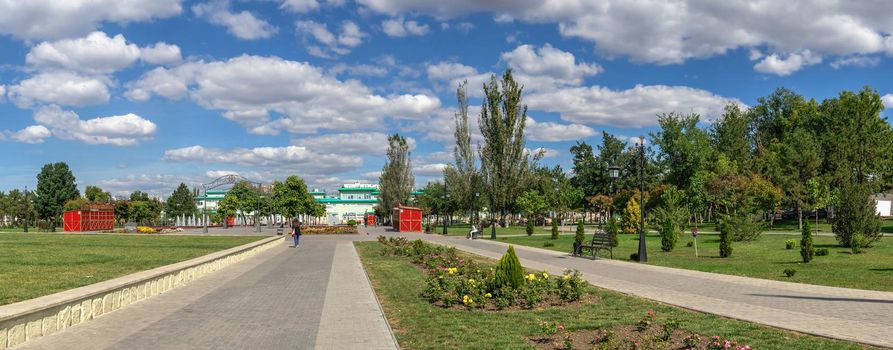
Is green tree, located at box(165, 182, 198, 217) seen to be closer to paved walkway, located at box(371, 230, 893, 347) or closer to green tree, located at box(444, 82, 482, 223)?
green tree, located at box(444, 82, 482, 223)

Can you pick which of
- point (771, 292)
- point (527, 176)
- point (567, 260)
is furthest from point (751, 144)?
point (771, 292)

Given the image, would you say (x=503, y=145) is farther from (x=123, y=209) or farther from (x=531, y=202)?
(x=123, y=209)

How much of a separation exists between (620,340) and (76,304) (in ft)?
23.7

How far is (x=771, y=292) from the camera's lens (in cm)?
1159

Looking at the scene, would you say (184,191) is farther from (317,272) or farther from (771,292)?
(771,292)

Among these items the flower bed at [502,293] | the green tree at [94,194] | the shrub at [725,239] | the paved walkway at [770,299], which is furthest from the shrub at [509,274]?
the green tree at [94,194]

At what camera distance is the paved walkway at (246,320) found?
731 cm

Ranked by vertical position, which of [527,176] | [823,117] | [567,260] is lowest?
[567,260]

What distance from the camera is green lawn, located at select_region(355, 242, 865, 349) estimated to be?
7.04 metres

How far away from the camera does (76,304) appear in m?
8.39

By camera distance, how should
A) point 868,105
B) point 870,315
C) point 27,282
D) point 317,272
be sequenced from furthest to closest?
1. point 868,105
2. point 317,272
3. point 27,282
4. point 870,315

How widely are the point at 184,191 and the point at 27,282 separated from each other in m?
99.9

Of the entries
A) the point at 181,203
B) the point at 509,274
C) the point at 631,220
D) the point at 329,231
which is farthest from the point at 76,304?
the point at 181,203

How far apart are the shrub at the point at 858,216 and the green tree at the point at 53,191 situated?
90.7m
